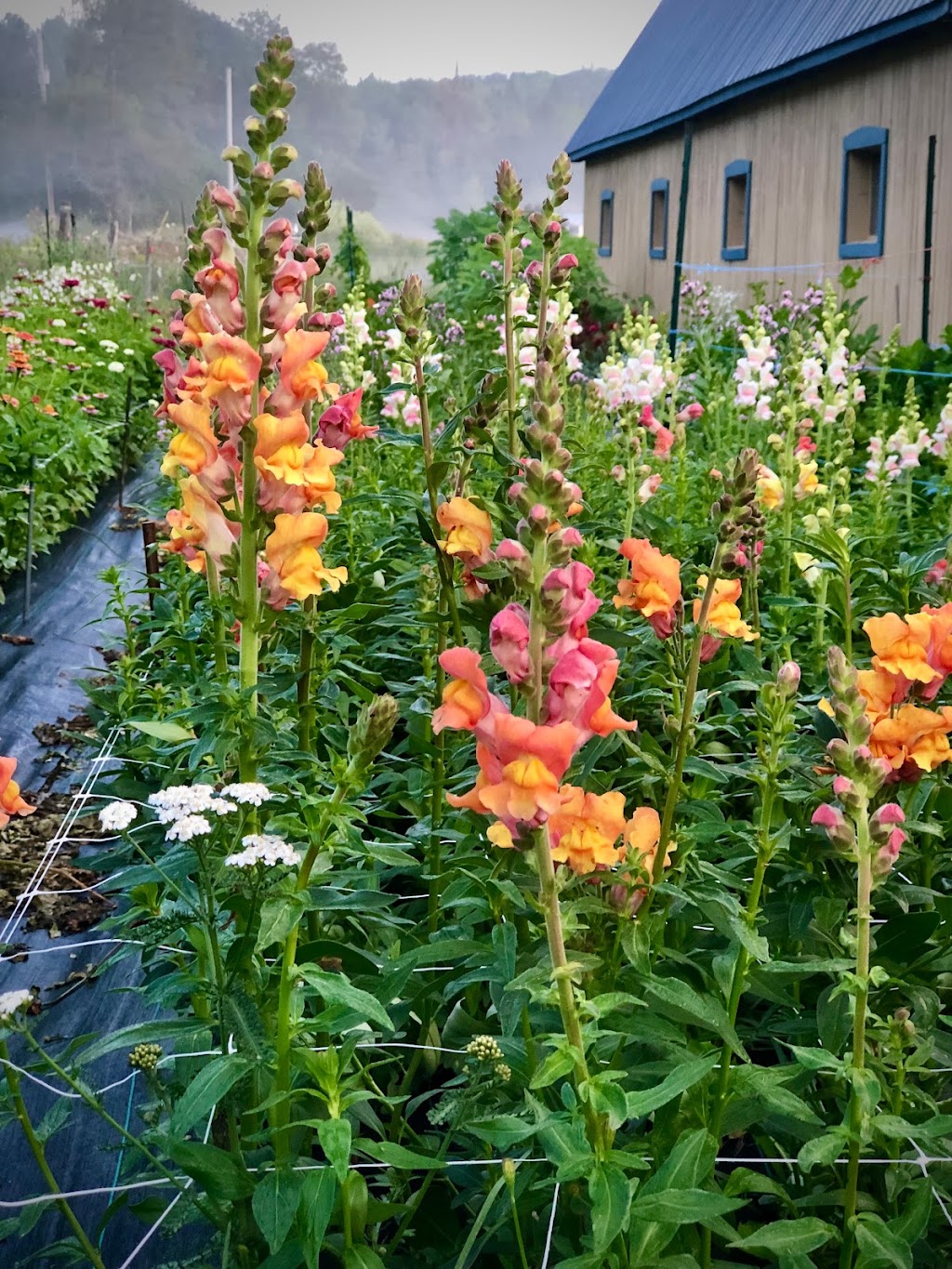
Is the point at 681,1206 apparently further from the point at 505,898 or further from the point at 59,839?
the point at 59,839

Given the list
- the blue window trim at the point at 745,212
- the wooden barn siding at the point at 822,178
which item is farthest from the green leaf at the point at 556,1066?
the blue window trim at the point at 745,212

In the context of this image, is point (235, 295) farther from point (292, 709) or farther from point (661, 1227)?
point (661, 1227)

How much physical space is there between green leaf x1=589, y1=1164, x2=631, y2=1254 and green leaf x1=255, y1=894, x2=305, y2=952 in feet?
1.27

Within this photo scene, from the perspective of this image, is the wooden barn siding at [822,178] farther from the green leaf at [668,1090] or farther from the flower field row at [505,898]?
the green leaf at [668,1090]

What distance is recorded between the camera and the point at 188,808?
125 cm

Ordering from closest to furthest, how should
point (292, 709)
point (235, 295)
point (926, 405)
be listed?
point (235, 295), point (292, 709), point (926, 405)

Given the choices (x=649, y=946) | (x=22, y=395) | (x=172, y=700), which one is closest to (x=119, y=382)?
(x=22, y=395)

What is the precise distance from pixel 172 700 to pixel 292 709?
26.6 inches

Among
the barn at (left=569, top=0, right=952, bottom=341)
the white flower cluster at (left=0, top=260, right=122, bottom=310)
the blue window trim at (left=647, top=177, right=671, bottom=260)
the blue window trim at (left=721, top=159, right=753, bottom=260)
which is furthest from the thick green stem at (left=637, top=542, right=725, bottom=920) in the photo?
the blue window trim at (left=647, top=177, right=671, bottom=260)

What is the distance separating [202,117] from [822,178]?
140 feet

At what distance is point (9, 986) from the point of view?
8.50 ft

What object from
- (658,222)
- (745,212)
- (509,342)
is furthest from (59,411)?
(658,222)

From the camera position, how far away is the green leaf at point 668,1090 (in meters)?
1.15

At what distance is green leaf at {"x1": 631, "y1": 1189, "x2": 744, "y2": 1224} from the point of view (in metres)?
1.16
